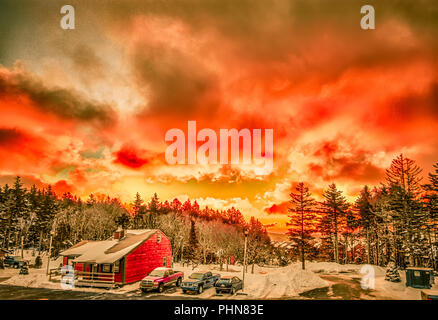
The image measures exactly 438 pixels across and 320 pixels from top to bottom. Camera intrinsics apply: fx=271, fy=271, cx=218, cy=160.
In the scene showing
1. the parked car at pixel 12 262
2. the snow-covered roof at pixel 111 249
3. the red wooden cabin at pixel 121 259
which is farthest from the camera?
the parked car at pixel 12 262

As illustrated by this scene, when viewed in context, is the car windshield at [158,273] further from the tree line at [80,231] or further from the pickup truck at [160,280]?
the tree line at [80,231]

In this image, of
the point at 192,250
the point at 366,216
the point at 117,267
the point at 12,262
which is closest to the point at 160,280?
the point at 117,267

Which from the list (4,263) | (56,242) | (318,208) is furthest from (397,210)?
(56,242)

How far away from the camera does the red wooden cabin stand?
29578mm

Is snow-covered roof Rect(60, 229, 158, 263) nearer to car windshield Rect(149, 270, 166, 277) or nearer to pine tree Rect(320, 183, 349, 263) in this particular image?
car windshield Rect(149, 270, 166, 277)

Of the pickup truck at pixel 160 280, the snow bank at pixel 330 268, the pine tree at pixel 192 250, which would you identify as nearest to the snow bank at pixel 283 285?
the pickup truck at pixel 160 280

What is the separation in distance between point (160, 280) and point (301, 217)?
25697 mm

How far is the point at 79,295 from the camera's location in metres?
24.9

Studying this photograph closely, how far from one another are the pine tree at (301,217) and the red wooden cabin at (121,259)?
791 inches

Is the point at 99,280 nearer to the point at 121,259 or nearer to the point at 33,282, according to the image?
the point at 121,259

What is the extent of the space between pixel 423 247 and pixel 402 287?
43.0ft

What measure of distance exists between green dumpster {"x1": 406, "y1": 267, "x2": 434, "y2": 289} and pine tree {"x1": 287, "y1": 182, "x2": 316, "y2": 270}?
53.6 feet

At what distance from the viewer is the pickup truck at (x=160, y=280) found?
2500 centimetres
